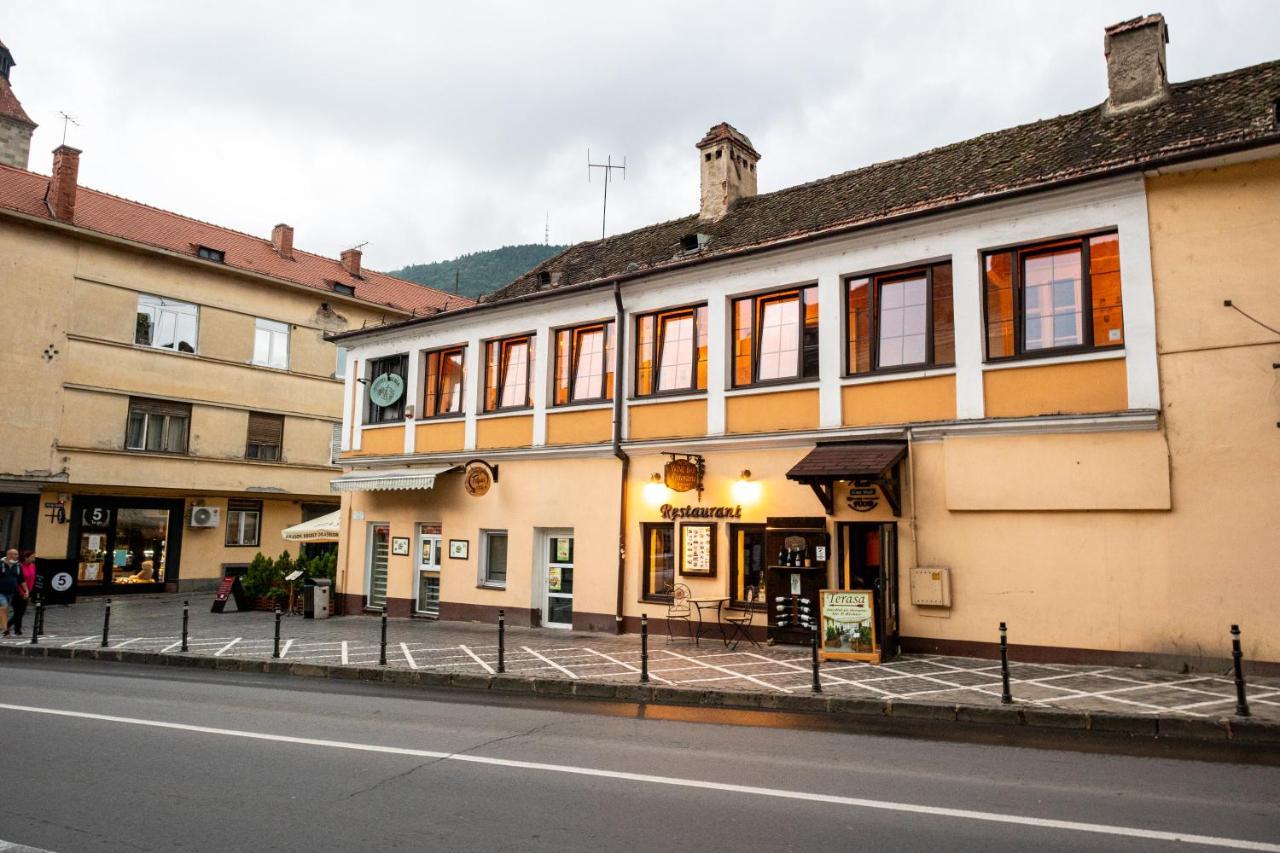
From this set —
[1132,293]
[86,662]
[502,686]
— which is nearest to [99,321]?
[86,662]

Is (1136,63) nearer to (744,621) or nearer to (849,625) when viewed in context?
(849,625)

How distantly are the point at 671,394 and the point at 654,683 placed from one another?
666cm

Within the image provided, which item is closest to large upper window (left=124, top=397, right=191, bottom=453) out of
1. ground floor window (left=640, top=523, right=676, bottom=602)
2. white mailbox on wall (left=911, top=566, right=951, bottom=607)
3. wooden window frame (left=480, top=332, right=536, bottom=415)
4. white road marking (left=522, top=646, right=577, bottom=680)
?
wooden window frame (left=480, top=332, right=536, bottom=415)

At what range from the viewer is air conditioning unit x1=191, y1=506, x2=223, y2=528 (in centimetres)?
2984

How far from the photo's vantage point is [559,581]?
58.9 feet

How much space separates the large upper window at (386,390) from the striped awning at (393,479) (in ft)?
5.01

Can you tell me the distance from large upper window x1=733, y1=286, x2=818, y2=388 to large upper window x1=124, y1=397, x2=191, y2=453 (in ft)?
72.2

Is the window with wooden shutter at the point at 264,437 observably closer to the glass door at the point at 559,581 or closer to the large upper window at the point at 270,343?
the large upper window at the point at 270,343

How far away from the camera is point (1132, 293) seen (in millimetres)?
12008

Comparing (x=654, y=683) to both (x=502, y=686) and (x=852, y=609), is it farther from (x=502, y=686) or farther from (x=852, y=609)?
(x=852, y=609)

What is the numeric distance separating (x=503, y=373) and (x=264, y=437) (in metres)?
16.3

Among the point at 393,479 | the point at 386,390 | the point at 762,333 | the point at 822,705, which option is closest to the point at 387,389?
the point at 386,390

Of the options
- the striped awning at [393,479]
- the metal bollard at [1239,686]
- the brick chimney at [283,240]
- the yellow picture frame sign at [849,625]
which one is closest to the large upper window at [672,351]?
the yellow picture frame sign at [849,625]

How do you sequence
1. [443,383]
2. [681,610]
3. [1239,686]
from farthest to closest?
[443,383]
[681,610]
[1239,686]
